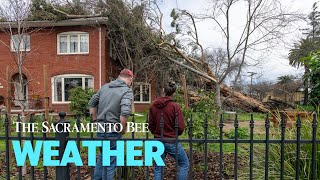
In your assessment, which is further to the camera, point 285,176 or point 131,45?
point 131,45

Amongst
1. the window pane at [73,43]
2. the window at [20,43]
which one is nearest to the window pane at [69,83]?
the window pane at [73,43]

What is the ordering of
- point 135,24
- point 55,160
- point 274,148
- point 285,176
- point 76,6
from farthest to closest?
point 76,6 < point 135,24 < point 274,148 < point 285,176 < point 55,160

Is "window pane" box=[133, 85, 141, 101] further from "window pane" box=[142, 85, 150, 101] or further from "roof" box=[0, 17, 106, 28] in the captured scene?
→ "roof" box=[0, 17, 106, 28]

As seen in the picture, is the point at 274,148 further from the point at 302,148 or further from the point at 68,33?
the point at 68,33

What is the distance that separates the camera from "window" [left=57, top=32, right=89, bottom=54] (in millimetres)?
19531

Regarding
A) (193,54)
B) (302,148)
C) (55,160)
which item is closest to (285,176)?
(302,148)

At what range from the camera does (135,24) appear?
17500mm

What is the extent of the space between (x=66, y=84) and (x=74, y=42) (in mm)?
2983

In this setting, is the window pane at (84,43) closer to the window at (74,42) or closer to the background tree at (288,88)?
the window at (74,42)

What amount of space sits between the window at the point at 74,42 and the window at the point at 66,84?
5.66 feet

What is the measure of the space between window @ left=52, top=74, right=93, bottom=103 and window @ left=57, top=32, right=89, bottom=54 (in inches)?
67.9

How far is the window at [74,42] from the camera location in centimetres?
1953

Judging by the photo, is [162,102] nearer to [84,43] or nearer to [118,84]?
[118,84]

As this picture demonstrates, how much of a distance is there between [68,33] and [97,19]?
271 cm
